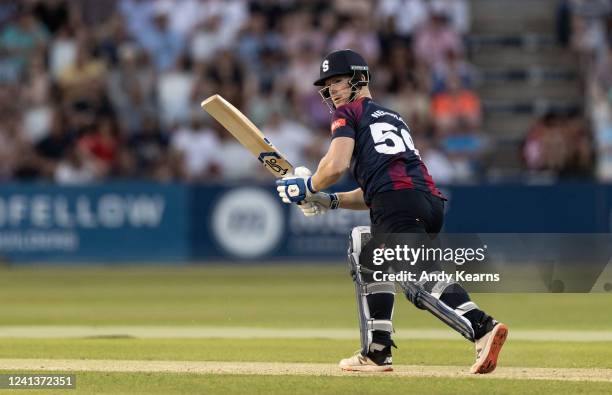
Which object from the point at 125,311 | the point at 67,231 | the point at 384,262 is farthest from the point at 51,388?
the point at 67,231

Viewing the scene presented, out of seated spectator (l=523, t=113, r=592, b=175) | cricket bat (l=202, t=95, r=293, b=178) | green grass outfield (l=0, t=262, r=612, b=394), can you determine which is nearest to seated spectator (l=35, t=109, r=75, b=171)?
green grass outfield (l=0, t=262, r=612, b=394)

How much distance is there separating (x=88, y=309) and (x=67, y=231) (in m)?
6.13

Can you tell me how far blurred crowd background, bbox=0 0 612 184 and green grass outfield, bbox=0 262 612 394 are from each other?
2.11 meters

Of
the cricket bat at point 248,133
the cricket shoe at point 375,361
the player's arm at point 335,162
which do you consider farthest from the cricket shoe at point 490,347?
the cricket bat at point 248,133

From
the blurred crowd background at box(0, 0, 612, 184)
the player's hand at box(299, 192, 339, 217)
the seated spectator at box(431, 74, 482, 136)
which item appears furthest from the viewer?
the seated spectator at box(431, 74, 482, 136)

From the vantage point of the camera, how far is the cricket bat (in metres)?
8.59

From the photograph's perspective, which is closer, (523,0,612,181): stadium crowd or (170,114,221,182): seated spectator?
(523,0,612,181): stadium crowd

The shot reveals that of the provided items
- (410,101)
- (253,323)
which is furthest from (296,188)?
(410,101)

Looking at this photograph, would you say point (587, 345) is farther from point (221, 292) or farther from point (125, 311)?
point (221, 292)

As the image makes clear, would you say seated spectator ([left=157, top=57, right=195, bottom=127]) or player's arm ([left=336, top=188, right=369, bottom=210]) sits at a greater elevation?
seated spectator ([left=157, top=57, right=195, bottom=127])

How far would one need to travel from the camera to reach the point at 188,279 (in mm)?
17250

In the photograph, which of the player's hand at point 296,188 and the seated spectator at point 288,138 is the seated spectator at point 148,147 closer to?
the seated spectator at point 288,138

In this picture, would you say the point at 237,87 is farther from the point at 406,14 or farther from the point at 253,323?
the point at 253,323

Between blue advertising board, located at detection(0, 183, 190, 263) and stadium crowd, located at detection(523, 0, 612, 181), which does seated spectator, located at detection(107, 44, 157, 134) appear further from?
stadium crowd, located at detection(523, 0, 612, 181)
